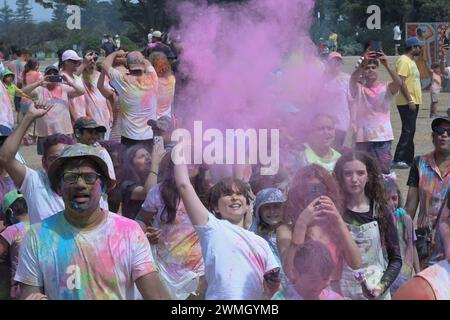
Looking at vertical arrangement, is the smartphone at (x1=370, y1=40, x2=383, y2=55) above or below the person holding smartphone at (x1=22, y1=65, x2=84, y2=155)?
above

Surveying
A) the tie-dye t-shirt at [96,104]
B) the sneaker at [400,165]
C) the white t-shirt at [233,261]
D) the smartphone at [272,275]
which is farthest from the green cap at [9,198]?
the sneaker at [400,165]

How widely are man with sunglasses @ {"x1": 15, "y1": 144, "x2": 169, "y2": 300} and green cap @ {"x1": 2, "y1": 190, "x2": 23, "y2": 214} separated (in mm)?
2017

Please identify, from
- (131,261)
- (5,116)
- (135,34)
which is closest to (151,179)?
(131,261)

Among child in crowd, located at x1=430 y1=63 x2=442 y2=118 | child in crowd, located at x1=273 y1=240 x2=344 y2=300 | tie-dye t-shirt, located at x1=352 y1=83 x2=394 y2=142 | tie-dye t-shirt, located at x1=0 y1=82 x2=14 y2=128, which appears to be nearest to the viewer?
child in crowd, located at x1=273 y1=240 x2=344 y2=300

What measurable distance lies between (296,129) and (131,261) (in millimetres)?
3562

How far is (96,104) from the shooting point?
11664 millimetres

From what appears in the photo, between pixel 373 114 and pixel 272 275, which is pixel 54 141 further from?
pixel 373 114

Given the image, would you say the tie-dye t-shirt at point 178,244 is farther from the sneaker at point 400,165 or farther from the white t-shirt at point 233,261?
the sneaker at point 400,165

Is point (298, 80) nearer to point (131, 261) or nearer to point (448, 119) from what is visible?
point (448, 119)

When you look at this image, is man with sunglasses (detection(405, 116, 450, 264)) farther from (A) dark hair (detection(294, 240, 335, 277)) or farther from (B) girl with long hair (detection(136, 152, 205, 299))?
(A) dark hair (detection(294, 240, 335, 277))

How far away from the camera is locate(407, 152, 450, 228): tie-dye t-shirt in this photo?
6.35 meters

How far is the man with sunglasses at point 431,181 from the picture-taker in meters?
6.36

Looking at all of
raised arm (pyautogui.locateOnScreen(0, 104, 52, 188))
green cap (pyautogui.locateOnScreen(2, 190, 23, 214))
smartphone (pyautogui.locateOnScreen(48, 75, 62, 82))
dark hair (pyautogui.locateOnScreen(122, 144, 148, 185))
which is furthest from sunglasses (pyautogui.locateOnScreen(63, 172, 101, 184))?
smartphone (pyautogui.locateOnScreen(48, 75, 62, 82))

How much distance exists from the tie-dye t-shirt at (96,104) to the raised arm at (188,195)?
21.4 ft
